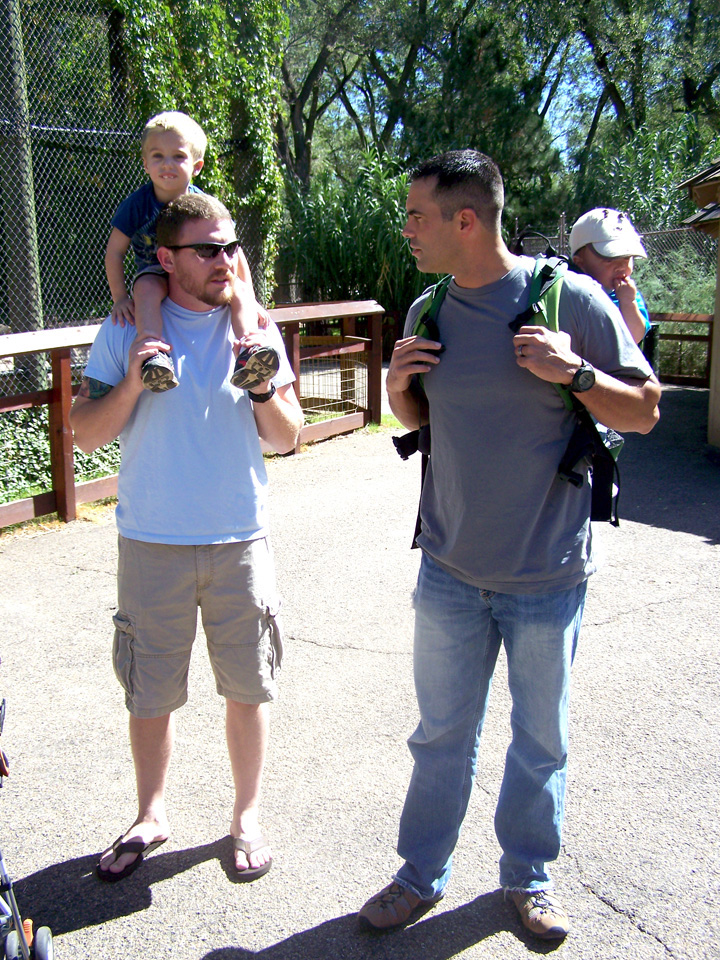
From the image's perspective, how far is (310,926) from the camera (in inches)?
95.8

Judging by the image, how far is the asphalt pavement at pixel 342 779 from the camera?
242 cm

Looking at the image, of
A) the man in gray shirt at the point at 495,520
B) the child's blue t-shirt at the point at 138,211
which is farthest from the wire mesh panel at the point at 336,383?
the man in gray shirt at the point at 495,520

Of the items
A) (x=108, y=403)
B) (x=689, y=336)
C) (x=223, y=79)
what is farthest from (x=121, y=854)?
(x=689, y=336)

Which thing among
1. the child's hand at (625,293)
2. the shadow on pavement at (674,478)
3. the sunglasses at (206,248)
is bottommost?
the shadow on pavement at (674,478)

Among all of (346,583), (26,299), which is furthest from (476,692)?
(26,299)

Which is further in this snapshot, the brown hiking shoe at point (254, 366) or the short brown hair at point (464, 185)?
the brown hiking shoe at point (254, 366)

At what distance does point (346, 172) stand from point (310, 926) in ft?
98.1

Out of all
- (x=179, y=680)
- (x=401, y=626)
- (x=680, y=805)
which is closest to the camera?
(x=179, y=680)

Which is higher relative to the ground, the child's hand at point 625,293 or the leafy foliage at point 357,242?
the leafy foliage at point 357,242

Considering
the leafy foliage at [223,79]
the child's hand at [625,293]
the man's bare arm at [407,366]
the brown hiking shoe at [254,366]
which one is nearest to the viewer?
the man's bare arm at [407,366]

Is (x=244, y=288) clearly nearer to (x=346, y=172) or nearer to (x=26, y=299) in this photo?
(x=26, y=299)

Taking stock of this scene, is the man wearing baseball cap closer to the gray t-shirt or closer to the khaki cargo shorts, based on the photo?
the gray t-shirt

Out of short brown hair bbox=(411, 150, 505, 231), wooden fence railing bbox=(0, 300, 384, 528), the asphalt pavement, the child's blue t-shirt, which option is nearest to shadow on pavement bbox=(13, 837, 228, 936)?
the asphalt pavement

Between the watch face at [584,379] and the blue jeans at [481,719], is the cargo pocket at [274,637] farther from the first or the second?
the watch face at [584,379]
